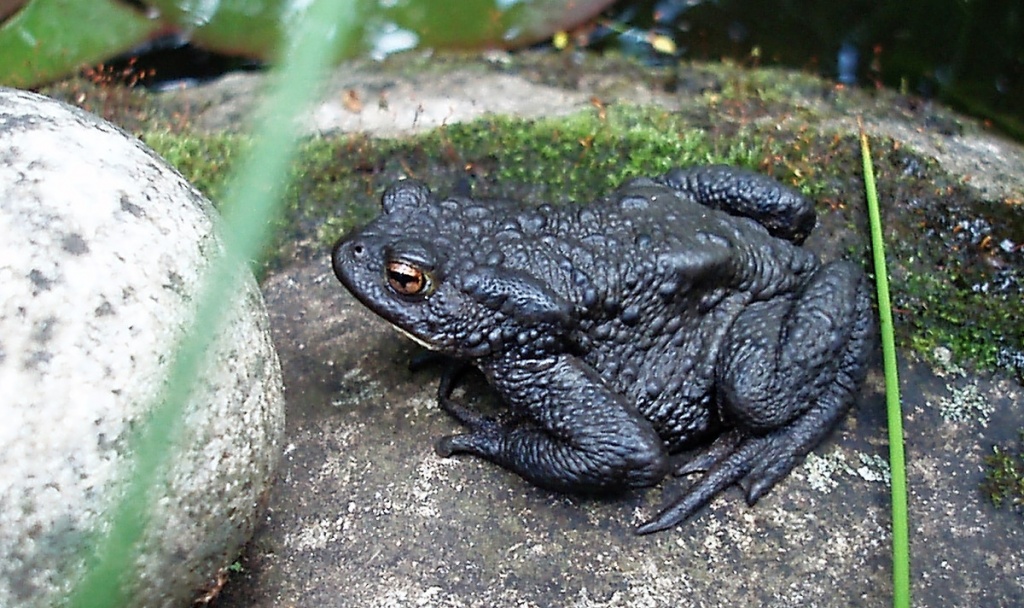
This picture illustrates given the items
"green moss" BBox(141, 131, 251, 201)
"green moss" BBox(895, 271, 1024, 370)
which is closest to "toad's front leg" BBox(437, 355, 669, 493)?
"green moss" BBox(895, 271, 1024, 370)

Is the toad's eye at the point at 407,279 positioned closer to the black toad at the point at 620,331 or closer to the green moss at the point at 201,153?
the black toad at the point at 620,331

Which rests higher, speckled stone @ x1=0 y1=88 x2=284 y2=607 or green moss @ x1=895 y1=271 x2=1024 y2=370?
speckled stone @ x1=0 y1=88 x2=284 y2=607

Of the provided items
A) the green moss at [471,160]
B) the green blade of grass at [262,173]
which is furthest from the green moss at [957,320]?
the green blade of grass at [262,173]

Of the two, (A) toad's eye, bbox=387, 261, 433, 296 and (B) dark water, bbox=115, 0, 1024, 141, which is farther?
(B) dark water, bbox=115, 0, 1024, 141

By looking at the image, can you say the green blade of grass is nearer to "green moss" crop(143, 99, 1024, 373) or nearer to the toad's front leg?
the toad's front leg

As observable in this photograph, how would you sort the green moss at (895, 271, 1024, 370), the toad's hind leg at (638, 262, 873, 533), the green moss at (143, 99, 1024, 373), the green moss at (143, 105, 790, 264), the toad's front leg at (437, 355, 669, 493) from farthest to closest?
the green moss at (143, 105, 790, 264) → the green moss at (143, 99, 1024, 373) → the green moss at (895, 271, 1024, 370) → the toad's hind leg at (638, 262, 873, 533) → the toad's front leg at (437, 355, 669, 493)

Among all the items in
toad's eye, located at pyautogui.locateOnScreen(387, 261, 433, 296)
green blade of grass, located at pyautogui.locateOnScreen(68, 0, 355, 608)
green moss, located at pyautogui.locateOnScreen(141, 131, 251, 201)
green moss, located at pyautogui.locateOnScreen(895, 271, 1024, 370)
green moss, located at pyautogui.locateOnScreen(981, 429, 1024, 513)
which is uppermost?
green blade of grass, located at pyautogui.locateOnScreen(68, 0, 355, 608)

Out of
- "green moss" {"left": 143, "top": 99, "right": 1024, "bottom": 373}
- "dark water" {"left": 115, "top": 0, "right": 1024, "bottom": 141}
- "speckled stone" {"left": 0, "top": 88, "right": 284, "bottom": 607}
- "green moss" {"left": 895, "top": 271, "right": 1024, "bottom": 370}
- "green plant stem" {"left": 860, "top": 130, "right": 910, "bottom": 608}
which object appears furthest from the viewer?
"dark water" {"left": 115, "top": 0, "right": 1024, "bottom": 141}

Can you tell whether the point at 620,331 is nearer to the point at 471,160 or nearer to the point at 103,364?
the point at 471,160
